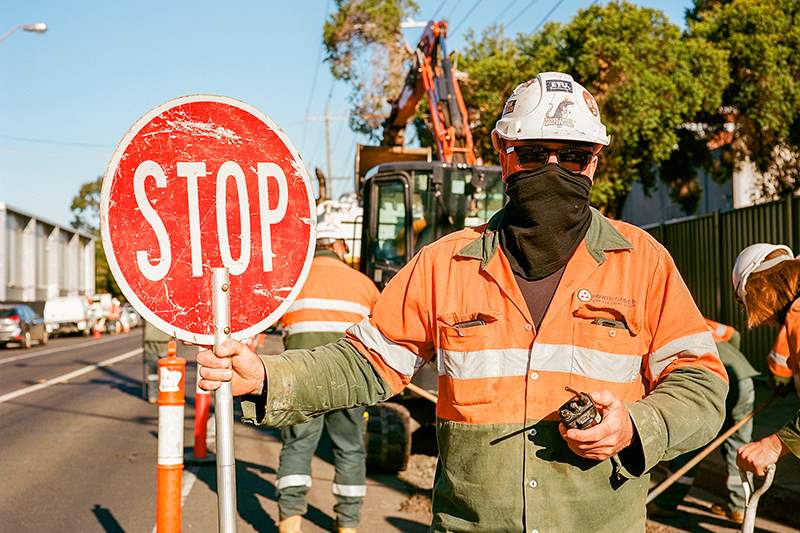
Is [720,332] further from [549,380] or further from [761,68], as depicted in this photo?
[761,68]

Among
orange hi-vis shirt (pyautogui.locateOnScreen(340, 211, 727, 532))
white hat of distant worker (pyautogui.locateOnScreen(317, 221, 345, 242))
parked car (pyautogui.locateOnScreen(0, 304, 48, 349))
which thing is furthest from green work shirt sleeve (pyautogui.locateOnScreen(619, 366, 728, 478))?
parked car (pyautogui.locateOnScreen(0, 304, 48, 349))

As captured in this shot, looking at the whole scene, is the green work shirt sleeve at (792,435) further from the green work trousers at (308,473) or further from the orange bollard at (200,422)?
the orange bollard at (200,422)

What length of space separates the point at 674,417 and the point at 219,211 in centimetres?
150

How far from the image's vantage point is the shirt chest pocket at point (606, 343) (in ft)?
8.29

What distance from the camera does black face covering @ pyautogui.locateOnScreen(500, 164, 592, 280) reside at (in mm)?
2643

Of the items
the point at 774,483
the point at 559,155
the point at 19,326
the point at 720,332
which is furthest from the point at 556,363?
the point at 19,326

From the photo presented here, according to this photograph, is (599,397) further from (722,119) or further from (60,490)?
(722,119)

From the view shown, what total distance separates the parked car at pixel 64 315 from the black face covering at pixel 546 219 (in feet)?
146

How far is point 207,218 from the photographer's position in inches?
121

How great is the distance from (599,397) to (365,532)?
16.5 feet

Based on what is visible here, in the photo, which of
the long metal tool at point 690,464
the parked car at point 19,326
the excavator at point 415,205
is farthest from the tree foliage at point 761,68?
the parked car at point 19,326

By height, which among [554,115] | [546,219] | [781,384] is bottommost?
[781,384]

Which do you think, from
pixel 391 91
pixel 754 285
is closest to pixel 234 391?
pixel 754 285

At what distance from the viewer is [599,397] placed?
2.23 metres
